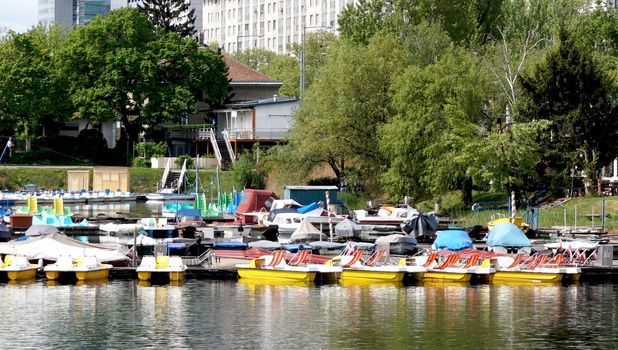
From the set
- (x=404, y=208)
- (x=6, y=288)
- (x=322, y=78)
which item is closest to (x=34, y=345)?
(x=6, y=288)

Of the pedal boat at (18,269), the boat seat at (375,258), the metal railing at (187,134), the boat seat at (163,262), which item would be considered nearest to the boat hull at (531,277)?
the boat seat at (375,258)

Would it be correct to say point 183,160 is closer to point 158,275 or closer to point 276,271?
point 158,275


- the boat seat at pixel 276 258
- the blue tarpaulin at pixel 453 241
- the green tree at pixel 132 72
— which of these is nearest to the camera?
the boat seat at pixel 276 258

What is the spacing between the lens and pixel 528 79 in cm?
9019

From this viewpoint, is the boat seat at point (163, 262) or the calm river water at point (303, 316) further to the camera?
the boat seat at point (163, 262)

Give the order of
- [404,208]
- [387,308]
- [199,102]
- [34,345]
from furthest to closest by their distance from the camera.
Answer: [199,102] < [404,208] < [387,308] < [34,345]

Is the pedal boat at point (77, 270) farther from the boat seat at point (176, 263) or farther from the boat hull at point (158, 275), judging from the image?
the boat seat at point (176, 263)

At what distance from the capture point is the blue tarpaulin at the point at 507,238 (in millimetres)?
67125

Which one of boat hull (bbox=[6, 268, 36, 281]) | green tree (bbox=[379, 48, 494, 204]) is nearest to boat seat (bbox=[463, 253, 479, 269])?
boat hull (bbox=[6, 268, 36, 281])

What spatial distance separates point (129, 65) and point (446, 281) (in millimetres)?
81613

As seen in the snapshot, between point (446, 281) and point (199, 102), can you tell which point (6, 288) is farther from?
point (199, 102)

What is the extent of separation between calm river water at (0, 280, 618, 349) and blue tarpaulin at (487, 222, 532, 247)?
6.67m

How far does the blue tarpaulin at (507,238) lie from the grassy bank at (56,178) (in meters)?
61.8

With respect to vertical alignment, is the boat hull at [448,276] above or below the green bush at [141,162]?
below
